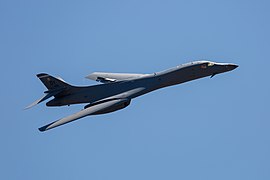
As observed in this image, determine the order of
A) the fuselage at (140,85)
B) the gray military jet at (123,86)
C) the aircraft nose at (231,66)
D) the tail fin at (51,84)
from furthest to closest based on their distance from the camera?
the aircraft nose at (231,66) → the tail fin at (51,84) → the fuselage at (140,85) → the gray military jet at (123,86)

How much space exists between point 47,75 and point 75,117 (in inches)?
331

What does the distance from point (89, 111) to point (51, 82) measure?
706cm

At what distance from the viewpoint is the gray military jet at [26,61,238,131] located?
6631 cm

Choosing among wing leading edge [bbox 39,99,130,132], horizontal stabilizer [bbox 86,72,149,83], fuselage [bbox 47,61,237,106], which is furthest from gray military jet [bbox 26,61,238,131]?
horizontal stabilizer [bbox 86,72,149,83]

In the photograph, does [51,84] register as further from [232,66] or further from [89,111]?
[232,66]

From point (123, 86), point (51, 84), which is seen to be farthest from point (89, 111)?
point (51, 84)

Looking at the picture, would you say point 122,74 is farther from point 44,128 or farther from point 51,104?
point 44,128

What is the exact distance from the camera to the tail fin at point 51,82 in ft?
223

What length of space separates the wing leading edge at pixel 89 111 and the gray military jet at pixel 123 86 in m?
0.25

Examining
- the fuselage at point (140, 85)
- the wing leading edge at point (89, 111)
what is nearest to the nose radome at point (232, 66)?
the fuselage at point (140, 85)

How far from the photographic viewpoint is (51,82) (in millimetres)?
67875

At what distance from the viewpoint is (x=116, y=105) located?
6469 centimetres

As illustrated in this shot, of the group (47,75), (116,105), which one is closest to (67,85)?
(47,75)

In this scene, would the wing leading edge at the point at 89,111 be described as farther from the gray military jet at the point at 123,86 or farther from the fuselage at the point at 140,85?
the fuselage at the point at 140,85
